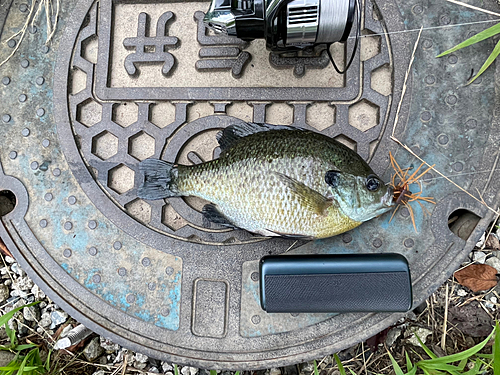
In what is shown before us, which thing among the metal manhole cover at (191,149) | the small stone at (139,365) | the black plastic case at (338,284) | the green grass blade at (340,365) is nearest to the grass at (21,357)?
the metal manhole cover at (191,149)

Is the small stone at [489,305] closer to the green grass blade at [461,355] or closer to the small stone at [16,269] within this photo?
the green grass blade at [461,355]

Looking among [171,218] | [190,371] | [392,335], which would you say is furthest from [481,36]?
[190,371]

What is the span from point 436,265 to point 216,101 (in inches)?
55.1

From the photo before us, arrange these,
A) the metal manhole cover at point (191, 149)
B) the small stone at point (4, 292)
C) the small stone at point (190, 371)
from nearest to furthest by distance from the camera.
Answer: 1. the metal manhole cover at point (191, 149)
2. the small stone at point (190, 371)
3. the small stone at point (4, 292)

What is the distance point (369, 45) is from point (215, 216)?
1.20 meters

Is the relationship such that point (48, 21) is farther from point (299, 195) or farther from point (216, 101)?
point (299, 195)

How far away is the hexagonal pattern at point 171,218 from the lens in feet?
6.08

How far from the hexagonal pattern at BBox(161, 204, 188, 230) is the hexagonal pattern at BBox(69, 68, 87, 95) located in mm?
831

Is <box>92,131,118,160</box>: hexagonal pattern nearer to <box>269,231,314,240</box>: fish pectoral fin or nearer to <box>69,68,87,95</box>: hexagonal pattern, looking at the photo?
<box>69,68,87,95</box>: hexagonal pattern

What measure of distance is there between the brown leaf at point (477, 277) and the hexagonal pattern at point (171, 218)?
5.35 ft

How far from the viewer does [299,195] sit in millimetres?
1518

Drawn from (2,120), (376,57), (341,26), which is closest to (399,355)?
(376,57)

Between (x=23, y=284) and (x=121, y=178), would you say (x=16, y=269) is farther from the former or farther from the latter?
(x=121, y=178)

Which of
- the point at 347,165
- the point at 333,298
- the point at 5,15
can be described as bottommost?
the point at 333,298
